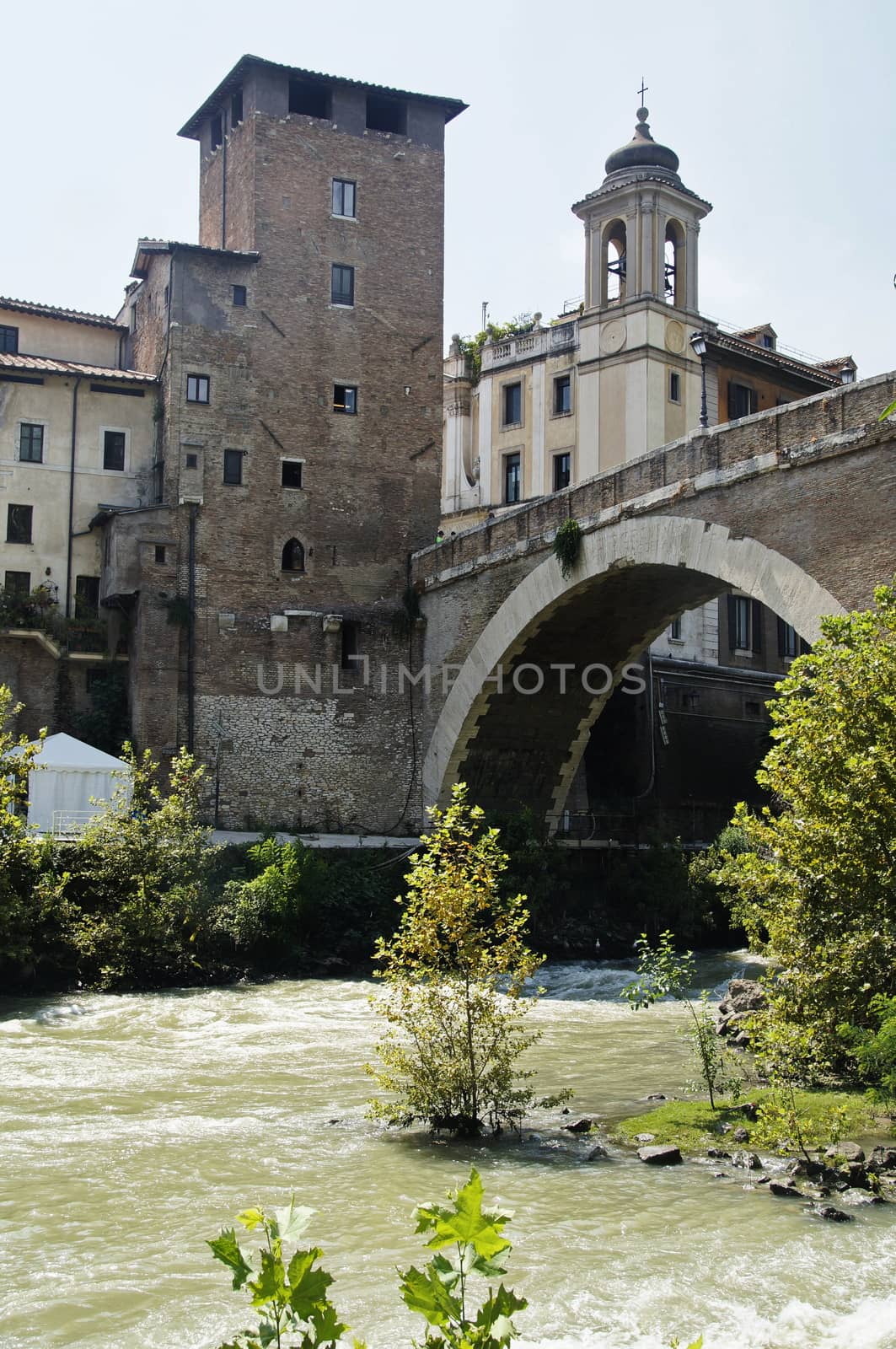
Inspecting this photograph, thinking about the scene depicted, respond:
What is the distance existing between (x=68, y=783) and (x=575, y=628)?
9346 millimetres

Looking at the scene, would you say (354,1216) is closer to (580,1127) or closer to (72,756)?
(580,1127)

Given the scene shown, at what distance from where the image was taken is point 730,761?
1346 inches

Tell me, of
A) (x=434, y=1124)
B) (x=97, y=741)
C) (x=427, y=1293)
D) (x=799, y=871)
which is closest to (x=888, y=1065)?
(x=799, y=871)

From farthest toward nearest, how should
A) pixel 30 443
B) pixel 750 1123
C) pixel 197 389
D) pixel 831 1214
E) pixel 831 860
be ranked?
pixel 30 443 < pixel 197 389 < pixel 831 860 < pixel 750 1123 < pixel 831 1214

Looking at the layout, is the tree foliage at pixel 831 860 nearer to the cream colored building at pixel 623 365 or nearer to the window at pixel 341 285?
the window at pixel 341 285

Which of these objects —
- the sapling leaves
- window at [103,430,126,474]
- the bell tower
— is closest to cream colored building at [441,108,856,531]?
the bell tower

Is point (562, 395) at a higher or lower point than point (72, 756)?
higher

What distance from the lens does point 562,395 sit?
3903 cm

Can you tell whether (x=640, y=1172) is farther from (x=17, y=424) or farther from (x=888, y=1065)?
(x=17, y=424)

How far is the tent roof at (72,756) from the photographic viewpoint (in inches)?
883

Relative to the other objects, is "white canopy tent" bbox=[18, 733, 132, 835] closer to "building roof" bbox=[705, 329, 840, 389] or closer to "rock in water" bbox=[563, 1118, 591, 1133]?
"rock in water" bbox=[563, 1118, 591, 1133]

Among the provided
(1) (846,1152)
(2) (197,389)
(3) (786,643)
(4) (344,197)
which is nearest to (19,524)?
(2) (197,389)

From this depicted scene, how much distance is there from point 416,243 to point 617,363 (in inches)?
330

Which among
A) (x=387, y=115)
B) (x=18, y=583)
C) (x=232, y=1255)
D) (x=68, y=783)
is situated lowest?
(x=232, y=1255)
